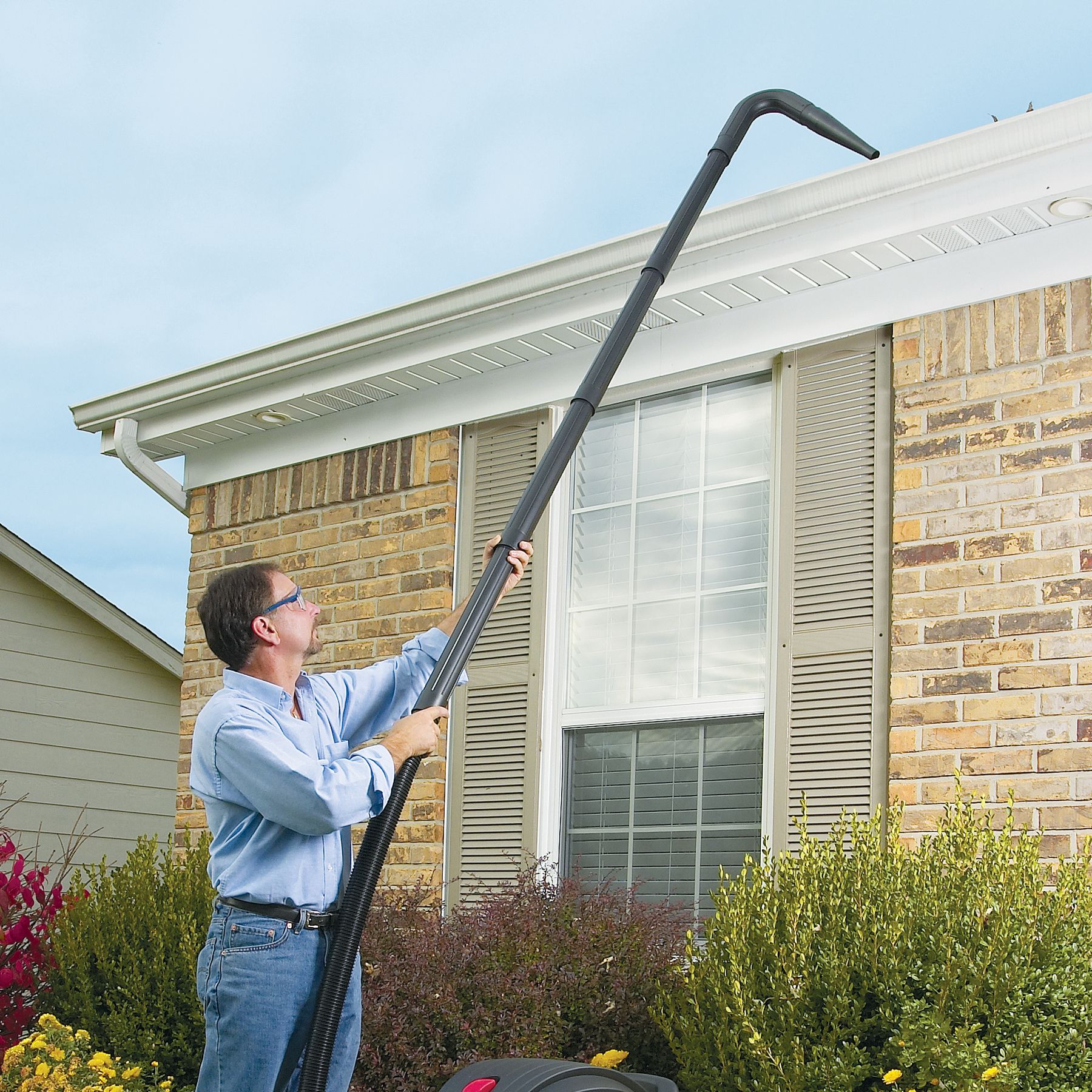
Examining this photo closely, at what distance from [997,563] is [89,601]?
335 inches

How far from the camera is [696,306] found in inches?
219

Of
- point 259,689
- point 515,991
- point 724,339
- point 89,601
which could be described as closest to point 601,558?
point 724,339

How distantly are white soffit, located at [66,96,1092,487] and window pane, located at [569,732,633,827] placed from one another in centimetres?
154

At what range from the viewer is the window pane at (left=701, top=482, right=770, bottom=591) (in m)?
5.45

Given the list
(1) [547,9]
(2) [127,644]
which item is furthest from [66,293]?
(2) [127,644]

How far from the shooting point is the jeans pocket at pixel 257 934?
296cm

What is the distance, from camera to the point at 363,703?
11.7ft

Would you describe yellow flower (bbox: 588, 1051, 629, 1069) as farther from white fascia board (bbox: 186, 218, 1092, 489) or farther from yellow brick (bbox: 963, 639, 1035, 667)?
white fascia board (bbox: 186, 218, 1092, 489)

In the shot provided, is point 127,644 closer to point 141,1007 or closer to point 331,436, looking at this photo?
point 331,436

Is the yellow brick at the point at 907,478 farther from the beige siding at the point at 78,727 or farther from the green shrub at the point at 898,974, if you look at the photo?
the beige siding at the point at 78,727

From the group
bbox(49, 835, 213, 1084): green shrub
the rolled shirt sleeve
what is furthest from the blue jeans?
bbox(49, 835, 213, 1084): green shrub

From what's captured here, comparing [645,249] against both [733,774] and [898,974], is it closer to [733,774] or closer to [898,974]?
[733,774]

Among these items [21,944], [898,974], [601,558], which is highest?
[601,558]

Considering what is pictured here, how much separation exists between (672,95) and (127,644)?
38714 millimetres
